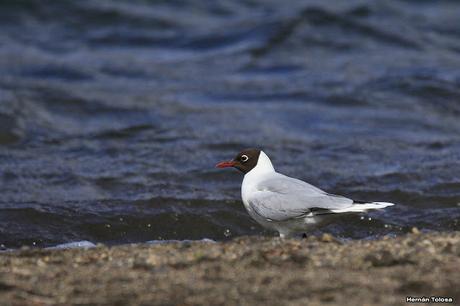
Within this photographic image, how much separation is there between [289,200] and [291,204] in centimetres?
4

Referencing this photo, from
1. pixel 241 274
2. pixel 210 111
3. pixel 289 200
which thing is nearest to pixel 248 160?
pixel 289 200

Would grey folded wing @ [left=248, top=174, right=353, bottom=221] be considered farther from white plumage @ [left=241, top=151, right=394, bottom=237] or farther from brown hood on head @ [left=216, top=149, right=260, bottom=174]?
brown hood on head @ [left=216, top=149, right=260, bottom=174]

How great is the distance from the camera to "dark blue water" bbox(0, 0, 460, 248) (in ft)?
27.9

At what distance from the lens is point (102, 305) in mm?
4406

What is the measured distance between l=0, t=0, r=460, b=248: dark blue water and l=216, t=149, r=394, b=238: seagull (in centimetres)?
117

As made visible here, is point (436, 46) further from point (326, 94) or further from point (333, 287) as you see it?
point (333, 287)

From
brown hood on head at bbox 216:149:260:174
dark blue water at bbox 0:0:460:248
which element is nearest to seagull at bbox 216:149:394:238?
brown hood on head at bbox 216:149:260:174

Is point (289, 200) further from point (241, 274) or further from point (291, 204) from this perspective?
point (241, 274)

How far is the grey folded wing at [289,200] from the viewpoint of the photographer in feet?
21.1

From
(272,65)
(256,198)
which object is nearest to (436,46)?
(272,65)

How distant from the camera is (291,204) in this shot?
6.56m

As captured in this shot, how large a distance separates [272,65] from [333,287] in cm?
1114

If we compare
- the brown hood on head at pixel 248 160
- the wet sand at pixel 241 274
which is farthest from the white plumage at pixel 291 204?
the wet sand at pixel 241 274

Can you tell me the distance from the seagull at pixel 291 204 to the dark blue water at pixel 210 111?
1172 millimetres
